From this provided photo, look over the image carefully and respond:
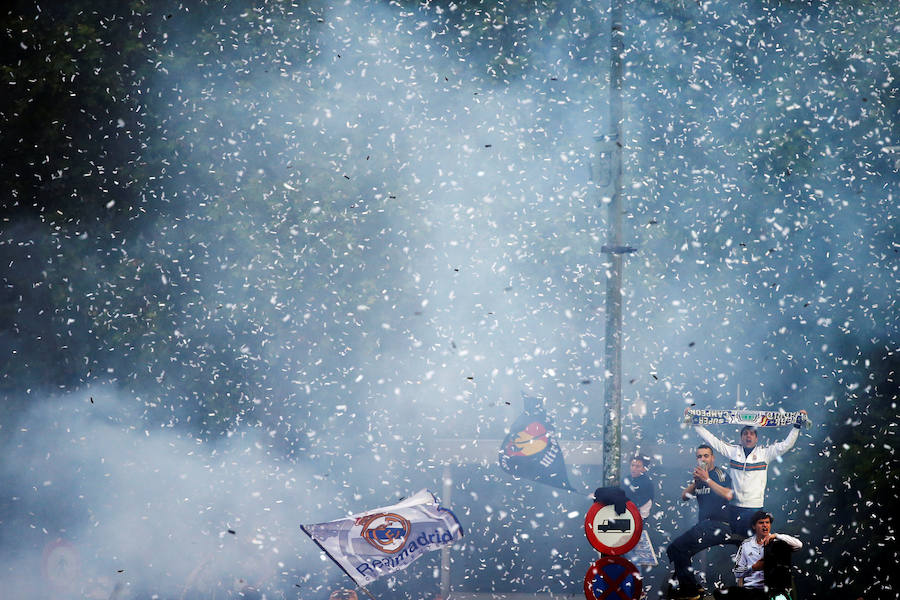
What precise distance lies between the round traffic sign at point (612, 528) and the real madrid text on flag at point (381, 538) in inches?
63.2

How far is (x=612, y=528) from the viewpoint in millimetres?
7766

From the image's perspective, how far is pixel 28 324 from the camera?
13.9 metres

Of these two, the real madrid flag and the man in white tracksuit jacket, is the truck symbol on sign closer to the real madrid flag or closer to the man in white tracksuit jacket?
the man in white tracksuit jacket

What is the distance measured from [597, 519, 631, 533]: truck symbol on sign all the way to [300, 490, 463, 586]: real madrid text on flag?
5.45ft

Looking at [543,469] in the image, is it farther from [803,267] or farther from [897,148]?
[897,148]

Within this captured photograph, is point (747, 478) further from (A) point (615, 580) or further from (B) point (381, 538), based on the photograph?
(B) point (381, 538)

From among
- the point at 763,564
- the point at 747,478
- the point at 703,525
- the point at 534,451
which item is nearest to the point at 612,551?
the point at 763,564

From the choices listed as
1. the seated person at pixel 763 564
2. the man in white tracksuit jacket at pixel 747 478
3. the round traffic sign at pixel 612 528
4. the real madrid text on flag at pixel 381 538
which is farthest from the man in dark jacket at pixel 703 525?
the real madrid text on flag at pixel 381 538

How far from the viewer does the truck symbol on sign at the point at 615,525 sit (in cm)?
775

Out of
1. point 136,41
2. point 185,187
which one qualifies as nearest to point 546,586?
point 185,187

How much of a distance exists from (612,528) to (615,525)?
0.04 m

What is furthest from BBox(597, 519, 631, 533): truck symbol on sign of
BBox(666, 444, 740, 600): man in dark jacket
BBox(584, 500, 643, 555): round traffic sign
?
BBox(666, 444, 740, 600): man in dark jacket

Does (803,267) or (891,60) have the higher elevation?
(891,60)

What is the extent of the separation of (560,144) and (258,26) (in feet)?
18.4
